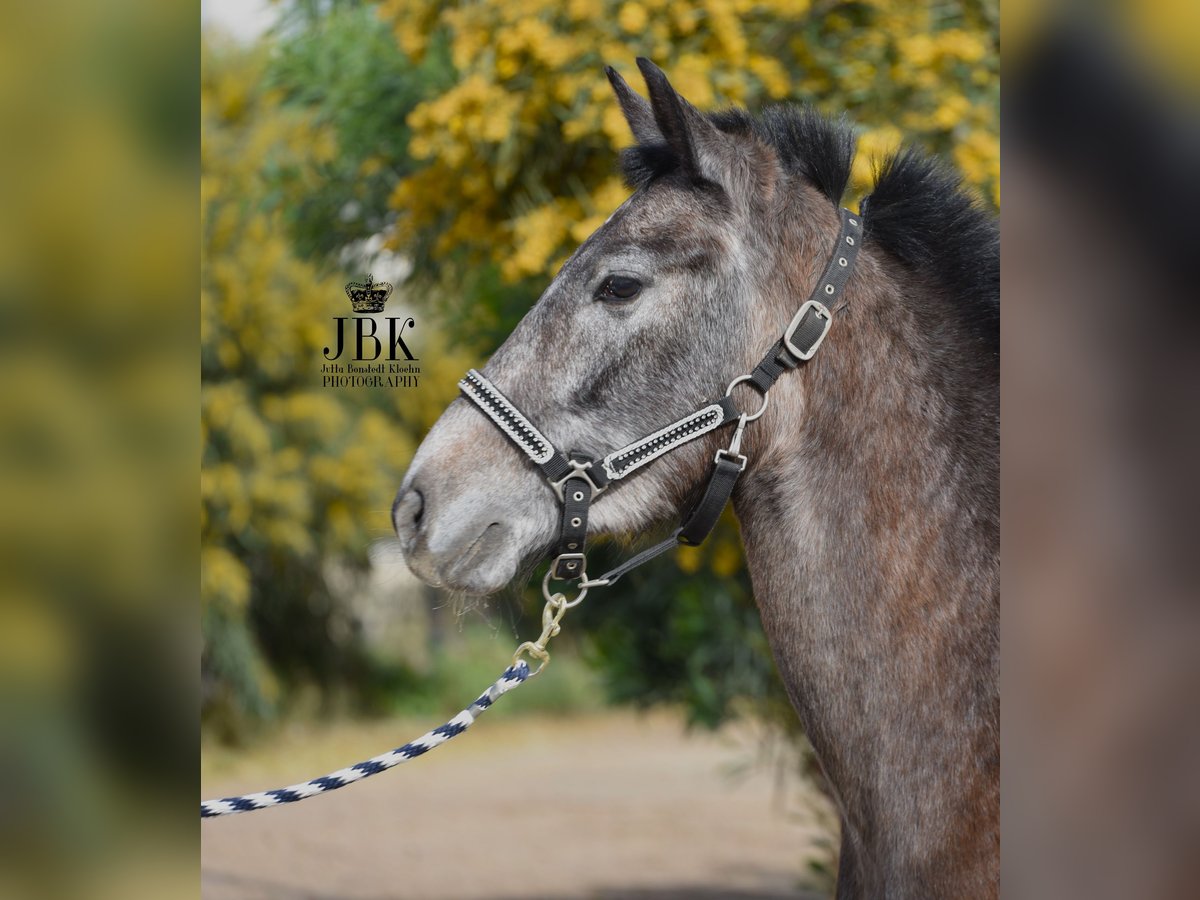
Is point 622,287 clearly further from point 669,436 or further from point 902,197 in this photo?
point 902,197

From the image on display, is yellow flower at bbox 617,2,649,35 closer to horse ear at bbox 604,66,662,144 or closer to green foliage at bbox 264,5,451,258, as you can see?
green foliage at bbox 264,5,451,258

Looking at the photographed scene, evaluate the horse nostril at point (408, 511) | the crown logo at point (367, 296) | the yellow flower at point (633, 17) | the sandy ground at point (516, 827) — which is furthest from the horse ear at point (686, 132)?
the sandy ground at point (516, 827)

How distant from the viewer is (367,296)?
4883mm

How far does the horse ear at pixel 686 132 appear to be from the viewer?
82.4 inches

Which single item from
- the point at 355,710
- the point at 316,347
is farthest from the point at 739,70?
the point at 355,710

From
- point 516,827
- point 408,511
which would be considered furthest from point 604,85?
point 516,827

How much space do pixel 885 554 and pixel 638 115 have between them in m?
1.05

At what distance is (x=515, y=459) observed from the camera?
2115mm

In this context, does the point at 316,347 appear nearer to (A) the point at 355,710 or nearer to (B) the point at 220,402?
(B) the point at 220,402

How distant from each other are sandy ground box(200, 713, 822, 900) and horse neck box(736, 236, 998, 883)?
5282 mm

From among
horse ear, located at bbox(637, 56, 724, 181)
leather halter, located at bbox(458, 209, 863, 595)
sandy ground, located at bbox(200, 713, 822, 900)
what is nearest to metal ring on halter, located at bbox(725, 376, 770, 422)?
leather halter, located at bbox(458, 209, 863, 595)

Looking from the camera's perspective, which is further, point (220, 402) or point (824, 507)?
point (220, 402)

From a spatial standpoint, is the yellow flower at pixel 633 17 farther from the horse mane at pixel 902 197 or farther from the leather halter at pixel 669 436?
the leather halter at pixel 669 436
